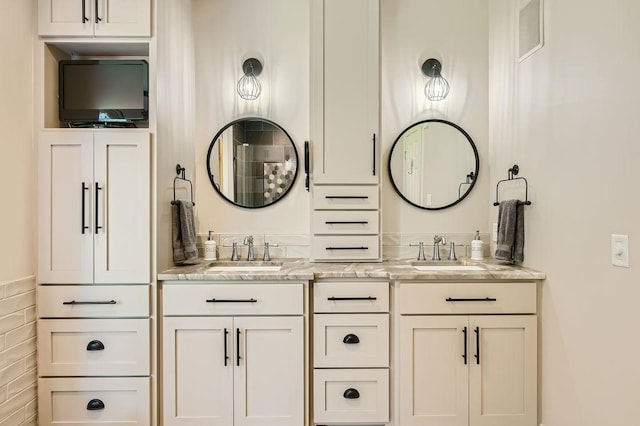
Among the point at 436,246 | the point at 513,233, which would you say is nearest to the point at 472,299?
the point at 513,233

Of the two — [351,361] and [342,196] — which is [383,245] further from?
[351,361]

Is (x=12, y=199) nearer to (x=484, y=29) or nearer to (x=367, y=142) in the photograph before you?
(x=367, y=142)

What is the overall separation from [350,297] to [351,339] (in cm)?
22

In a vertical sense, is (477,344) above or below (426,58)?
below

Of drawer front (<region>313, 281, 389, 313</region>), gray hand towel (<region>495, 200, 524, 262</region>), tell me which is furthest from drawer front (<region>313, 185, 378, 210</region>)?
gray hand towel (<region>495, 200, 524, 262</region>)

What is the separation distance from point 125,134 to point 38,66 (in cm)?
59

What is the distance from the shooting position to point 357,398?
1.94 meters

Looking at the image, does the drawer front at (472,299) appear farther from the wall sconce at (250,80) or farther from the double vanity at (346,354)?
the wall sconce at (250,80)

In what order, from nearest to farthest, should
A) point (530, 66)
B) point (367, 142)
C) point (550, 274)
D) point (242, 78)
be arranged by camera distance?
point (550, 274), point (530, 66), point (367, 142), point (242, 78)

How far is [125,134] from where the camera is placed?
188 centimetres

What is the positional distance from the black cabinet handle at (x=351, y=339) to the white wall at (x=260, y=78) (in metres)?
0.85

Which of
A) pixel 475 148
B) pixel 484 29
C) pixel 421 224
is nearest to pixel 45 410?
pixel 421 224

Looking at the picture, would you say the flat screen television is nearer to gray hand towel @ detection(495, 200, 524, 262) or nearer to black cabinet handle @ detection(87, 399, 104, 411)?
black cabinet handle @ detection(87, 399, 104, 411)

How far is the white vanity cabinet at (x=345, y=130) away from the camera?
2217 mm
